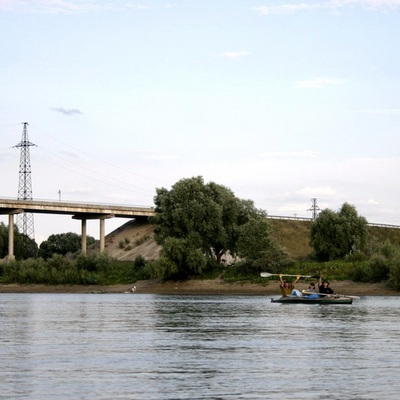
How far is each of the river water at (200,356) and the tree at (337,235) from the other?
200 feet

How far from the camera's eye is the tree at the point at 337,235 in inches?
5295

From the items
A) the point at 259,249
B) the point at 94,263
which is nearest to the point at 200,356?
the point at 259,249

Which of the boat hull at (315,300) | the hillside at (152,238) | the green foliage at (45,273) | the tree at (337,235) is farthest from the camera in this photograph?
the hillside at (152,238)

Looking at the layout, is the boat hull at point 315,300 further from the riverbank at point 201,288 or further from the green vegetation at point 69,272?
the green vegetation at point 69,272

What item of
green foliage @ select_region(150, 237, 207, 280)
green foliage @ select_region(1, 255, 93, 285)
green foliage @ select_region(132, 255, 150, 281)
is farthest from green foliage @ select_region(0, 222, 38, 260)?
green foliage @ select_region(150, 237, 207, 280)

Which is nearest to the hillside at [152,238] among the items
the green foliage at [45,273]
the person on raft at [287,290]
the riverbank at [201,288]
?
the green foliage at [45,273]

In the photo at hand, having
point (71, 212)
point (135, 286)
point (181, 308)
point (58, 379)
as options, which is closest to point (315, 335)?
point (58, 379)

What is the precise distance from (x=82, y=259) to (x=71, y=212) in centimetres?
1566

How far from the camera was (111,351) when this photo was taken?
150 feet

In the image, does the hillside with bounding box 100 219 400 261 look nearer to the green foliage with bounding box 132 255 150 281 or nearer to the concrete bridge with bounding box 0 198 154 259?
the concrete bridge with bounding box 0 198 154 259

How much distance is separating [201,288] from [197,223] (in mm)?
Result: 8210

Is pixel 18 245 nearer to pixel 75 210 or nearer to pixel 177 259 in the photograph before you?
pixel 75 210

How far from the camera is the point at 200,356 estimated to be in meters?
43.8

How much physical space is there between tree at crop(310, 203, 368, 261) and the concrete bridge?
39.3 m
